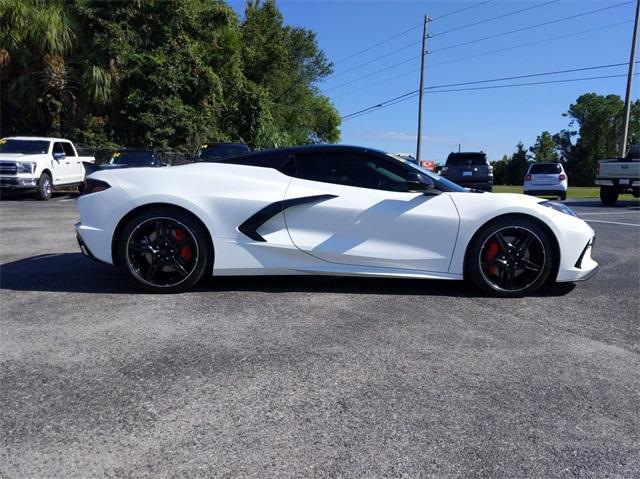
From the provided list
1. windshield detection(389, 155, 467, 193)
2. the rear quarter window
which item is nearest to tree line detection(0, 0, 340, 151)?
the rear quarter window

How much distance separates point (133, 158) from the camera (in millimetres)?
14156

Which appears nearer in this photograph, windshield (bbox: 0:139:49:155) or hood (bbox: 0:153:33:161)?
hood (bbox: 0:153:33:161)

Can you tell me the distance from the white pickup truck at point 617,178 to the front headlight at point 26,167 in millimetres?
16581

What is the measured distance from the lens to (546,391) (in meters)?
2.67

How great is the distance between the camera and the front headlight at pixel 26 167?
46.4ft

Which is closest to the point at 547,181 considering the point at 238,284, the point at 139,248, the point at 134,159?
the point at 134,159

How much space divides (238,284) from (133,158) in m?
10.7

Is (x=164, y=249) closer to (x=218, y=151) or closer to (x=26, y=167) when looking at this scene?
(x=218, y=151)

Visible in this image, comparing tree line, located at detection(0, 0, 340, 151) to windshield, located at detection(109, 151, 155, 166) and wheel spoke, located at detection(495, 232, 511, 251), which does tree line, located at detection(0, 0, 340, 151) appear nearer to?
windshield, located at detection(109, 151, 155, 166)

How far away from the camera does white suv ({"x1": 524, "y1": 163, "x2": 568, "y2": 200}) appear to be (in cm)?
1978

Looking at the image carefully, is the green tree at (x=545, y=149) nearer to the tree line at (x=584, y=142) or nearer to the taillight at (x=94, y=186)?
the tree line at (x=584, y=142)

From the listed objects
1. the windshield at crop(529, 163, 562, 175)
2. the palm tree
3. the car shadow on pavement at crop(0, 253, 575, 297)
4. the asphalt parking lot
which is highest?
the palm tree

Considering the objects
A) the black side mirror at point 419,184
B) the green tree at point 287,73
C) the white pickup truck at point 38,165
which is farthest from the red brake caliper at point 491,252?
the green tree at point 287,73

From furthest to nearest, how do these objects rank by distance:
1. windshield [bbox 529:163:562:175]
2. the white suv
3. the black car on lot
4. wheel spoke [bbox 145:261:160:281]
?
1. windshield [bbox 529:163:562:175]
2. the white suv
3. the black car on lot
4. wheel spoke [bbox 145:261:160:281]
